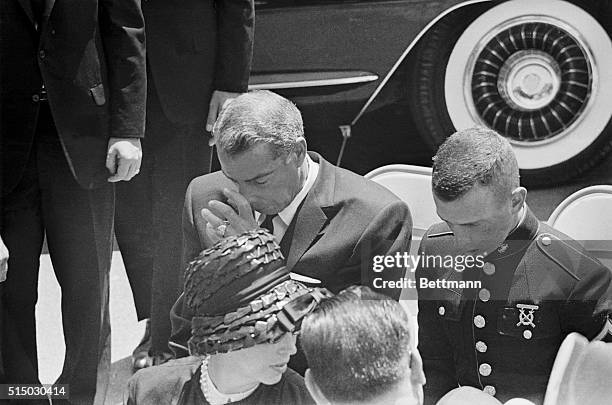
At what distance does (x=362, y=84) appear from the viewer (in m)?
2.88

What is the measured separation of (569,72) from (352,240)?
Answer: 32.0 inches

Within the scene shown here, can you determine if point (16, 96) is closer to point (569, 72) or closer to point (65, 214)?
point (65, 214)

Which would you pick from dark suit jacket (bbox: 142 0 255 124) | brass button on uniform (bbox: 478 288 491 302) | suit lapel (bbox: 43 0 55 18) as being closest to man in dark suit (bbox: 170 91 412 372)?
dark suit jacket (bbox: 142 0 255 124)

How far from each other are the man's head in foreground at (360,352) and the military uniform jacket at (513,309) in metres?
0.13

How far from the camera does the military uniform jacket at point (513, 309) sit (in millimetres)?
2822

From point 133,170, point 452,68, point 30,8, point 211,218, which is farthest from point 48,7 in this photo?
point 452,68

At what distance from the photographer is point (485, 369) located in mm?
2881

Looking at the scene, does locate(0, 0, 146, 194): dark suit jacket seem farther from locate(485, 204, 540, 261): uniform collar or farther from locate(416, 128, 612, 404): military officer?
locate(485, 204, 540, 261): uniform collar

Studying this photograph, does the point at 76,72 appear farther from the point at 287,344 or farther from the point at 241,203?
the point at 287,344

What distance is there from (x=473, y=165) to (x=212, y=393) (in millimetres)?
1043

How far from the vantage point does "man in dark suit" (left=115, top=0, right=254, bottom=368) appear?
9.47 feet

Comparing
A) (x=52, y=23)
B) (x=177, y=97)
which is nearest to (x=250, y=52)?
(x=177, y=97)

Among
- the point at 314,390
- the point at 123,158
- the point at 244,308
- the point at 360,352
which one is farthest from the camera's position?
the point at 123,158

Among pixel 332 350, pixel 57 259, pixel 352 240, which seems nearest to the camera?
pixel 332 350
